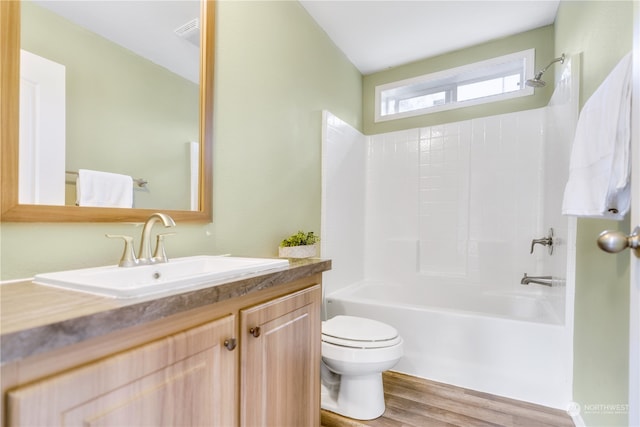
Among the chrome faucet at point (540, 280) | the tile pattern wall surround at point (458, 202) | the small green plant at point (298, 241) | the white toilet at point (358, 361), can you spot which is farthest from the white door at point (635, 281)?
the tile pattern wall surround at point (458, 202)

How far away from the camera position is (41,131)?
913 millimetres

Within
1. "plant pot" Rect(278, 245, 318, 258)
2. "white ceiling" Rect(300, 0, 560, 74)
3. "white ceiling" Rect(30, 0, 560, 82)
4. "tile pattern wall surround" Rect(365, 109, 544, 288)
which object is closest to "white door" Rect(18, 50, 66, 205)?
"white ceiling" Rect(30, 0, 560, 82)

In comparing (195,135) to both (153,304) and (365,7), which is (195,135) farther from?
(365,7)

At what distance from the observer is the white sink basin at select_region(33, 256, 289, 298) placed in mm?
680

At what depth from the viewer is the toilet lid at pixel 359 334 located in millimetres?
1575

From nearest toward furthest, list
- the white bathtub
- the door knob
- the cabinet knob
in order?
the door knob → the cabinet knob → the white bathtub

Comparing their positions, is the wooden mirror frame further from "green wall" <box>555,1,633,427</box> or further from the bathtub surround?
"green wall" <box>555,1,633,427</box>

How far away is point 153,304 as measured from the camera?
64cm

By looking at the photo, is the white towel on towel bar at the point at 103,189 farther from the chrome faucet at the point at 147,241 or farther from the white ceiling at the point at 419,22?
the white ceiling at the point at 419,22

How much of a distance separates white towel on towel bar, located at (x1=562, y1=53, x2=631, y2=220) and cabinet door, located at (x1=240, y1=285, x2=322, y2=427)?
3.47 feet

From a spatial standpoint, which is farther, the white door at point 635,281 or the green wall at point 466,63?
the green wall at point 466,63

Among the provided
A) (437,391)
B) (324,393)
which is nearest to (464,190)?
(437,391)

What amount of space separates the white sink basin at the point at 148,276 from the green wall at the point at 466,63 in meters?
2.34

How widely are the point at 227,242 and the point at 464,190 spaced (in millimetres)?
2139
